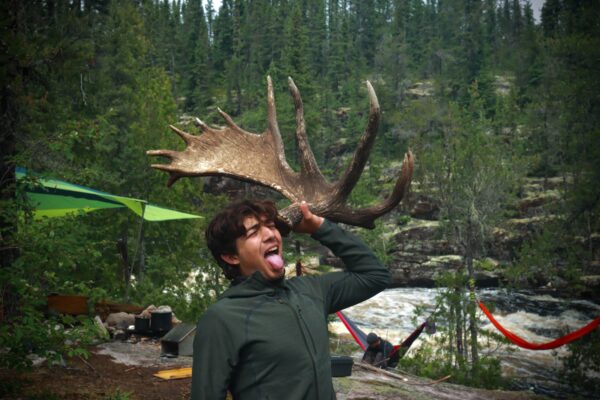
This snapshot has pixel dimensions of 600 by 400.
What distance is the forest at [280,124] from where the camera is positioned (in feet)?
15.8

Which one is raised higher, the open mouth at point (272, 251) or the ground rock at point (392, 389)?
the open mouth at point (272, 251)

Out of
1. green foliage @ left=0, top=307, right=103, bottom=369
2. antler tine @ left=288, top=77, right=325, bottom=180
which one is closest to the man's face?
antler tine @ left=288, top=77, right=325, bottom=180

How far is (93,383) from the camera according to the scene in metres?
6.01

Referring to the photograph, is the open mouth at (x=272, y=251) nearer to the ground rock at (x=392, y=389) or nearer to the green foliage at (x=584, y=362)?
the ground rock at (x=392, y=389)

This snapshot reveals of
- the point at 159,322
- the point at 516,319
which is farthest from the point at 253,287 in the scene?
the point at 516,319

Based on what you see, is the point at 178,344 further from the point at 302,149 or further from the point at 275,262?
the point at 275,262

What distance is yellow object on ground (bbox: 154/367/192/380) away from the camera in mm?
6593

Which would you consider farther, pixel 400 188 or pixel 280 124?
pixel 280 124

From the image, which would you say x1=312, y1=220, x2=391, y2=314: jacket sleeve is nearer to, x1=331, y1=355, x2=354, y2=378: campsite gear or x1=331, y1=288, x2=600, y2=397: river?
x1=331, y1=355, x2=354, y2=378: campsite gear

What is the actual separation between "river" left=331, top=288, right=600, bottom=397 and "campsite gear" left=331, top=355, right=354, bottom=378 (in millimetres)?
11305

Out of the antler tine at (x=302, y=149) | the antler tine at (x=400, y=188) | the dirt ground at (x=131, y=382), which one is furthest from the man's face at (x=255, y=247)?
the dirt ground at (x=131, y=382)

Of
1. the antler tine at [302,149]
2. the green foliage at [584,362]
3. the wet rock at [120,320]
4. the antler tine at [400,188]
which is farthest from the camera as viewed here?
the green foliage at [584,362]

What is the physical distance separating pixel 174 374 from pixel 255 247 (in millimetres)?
5126

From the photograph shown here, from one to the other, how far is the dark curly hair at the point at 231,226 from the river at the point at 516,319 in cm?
1613
